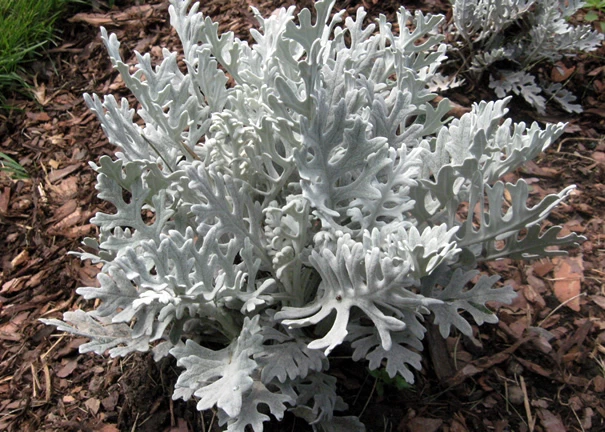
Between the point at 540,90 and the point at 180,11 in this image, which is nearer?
the point at 180,11

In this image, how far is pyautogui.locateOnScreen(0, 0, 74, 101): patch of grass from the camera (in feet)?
11.9

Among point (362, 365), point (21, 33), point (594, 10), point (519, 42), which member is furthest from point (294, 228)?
point (594, 10)

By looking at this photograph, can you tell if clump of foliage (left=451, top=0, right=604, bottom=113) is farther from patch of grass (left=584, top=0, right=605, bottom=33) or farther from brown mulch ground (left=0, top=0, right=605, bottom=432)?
patch of grass (left=584, top=0, right=605, bottom=33)

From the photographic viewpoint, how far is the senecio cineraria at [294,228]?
5.61 ft

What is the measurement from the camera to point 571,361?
238cm

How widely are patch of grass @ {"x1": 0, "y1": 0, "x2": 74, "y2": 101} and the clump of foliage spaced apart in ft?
8.67

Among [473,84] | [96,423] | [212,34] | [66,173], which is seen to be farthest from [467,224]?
[66,173]

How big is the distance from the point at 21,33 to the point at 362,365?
10.0 ft

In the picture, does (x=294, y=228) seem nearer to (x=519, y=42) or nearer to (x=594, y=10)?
(x=519, y=42)

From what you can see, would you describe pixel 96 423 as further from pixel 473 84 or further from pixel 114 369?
pixel 473 84

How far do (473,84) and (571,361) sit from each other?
70.2 inches

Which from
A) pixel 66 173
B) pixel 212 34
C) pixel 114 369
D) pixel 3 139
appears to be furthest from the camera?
pixel 3 139

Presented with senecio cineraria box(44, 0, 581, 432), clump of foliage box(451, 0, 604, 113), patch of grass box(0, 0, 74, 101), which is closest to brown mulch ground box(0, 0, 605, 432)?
clump of foliage box(451, 0, 604, 113)

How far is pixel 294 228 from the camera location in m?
1.89
